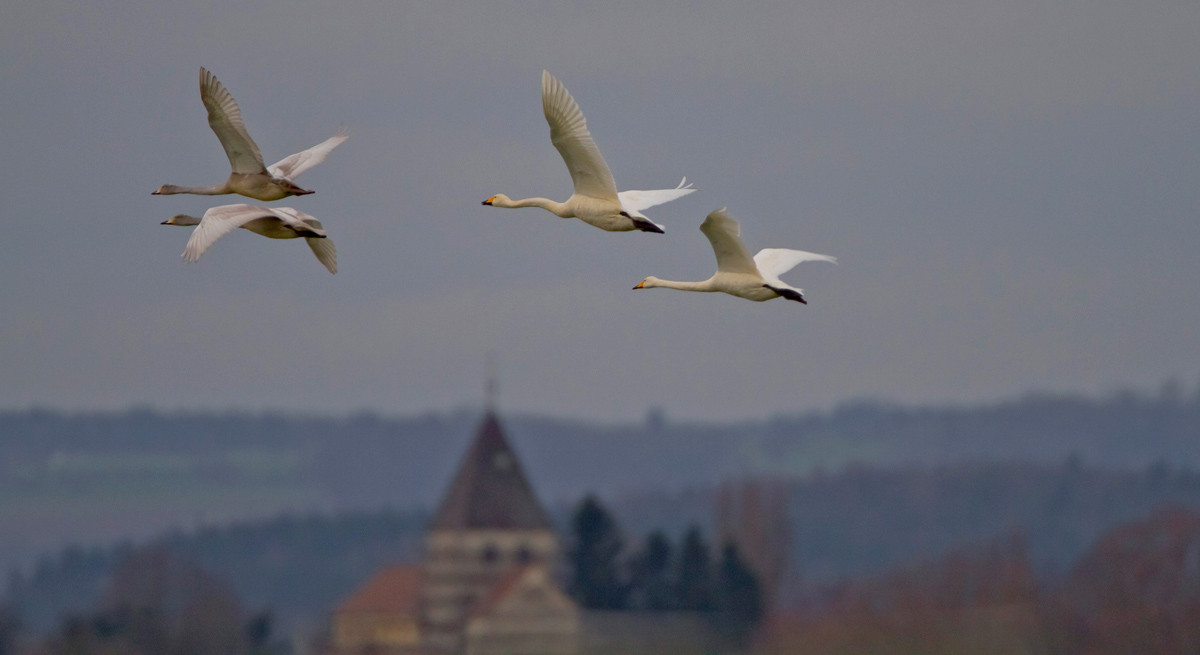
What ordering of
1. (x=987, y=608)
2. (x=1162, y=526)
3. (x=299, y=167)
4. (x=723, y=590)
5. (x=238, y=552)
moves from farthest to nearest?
(x=238, y=552)
(x=723, y=590)
(x=1162, y=526)
(x=987, y=608)
(x=299, y=167)

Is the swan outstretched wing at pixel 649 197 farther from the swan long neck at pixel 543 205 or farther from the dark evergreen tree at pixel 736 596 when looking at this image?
the dark evergreen tree at pixel 736 596

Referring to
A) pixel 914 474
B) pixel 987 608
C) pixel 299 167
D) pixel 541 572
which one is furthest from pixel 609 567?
pixel 299 167

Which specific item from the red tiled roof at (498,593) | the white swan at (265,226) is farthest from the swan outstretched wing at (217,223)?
the red tiled roof at (498,593)

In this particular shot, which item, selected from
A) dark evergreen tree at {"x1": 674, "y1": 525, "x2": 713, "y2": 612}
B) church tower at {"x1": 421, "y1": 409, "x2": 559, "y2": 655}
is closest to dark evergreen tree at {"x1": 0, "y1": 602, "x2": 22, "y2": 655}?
church tower at {"x1": 421, "y1": 409, "x2": 559, "y2": 655}

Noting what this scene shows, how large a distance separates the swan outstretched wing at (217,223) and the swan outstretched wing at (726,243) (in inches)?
188

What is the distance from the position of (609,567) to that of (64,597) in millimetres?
46800

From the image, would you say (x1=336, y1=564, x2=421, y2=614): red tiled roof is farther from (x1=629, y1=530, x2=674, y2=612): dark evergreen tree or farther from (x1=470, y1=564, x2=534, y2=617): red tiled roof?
(x1=629, y1=530, x2=674, y2=612): dark evergreen tree

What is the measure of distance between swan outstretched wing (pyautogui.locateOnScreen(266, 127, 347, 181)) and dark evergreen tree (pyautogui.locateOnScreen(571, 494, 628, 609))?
87.5 meters

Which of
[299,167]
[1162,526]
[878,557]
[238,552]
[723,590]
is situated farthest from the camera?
[238,552]

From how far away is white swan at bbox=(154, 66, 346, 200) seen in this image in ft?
92.3

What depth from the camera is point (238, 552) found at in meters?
163

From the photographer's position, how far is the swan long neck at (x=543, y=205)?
28973 millimetres

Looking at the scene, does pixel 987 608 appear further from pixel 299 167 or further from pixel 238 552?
pixel 238 552

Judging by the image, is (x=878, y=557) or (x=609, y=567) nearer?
(x=609, y=567)
